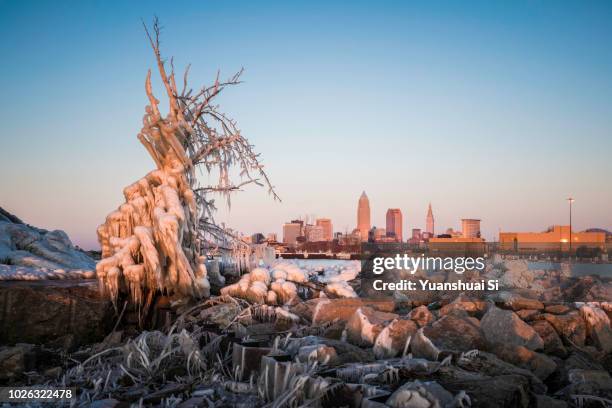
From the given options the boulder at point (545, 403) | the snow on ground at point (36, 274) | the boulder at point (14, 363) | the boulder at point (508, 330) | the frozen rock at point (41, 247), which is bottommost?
the boulder at point (14, 363)

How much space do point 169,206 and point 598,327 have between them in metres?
6.61

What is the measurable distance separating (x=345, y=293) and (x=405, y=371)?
209 inches

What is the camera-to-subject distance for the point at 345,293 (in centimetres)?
A: 959

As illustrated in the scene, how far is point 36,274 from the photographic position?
8.96 m

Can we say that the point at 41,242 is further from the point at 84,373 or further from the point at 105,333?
the point at 84,373

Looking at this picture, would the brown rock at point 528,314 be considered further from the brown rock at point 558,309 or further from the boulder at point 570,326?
the brown rock at point 558,309

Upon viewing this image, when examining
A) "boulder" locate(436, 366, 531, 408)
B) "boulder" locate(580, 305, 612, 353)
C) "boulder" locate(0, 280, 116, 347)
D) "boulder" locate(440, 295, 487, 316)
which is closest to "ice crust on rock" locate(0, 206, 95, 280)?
"boulder" locate(0, 280, 116, 347)

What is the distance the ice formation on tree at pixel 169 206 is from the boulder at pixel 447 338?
4.39m

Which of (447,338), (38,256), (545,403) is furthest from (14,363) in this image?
(38,256)

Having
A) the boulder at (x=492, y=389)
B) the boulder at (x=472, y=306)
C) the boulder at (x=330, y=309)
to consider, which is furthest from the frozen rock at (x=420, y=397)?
the boulder at (x=472, y=306)

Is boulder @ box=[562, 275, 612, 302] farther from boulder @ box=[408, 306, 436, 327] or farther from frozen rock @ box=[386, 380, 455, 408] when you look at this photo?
frozen rock @ box=[386, 380, 455, 408]

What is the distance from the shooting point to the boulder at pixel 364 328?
5.84 metres

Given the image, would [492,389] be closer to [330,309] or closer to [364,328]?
[364,328]

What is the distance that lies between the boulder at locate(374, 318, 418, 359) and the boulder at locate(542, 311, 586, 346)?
2.54 m
